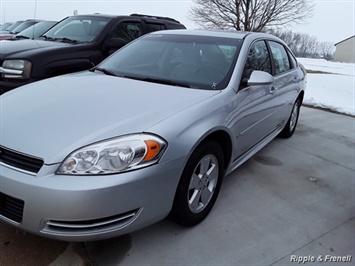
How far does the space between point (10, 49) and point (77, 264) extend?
11.5 feet

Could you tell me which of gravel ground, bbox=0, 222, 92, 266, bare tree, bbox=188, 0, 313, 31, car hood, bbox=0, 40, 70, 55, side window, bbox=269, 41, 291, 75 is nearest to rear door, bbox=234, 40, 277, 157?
side window, bbox=269, 41, 291, 75

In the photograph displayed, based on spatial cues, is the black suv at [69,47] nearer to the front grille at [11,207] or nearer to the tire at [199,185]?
the front grille at [11,207]

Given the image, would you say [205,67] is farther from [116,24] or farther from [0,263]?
[116,24]

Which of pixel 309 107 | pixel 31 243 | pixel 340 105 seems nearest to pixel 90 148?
pixel 31 243

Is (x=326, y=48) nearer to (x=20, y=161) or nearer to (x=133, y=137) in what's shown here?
(x=133, y=137)

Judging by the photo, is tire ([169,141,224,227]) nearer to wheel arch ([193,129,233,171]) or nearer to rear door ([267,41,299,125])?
wheel arch ([193,129,233,171])

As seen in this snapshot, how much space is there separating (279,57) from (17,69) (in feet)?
11.0

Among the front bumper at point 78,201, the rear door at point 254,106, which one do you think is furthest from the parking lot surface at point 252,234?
the rear door at point 254,106

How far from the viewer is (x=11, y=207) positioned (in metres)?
1.92

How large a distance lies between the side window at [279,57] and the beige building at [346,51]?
61747 mm

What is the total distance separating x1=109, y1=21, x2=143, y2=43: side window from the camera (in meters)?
5.33

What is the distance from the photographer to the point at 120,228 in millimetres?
1966

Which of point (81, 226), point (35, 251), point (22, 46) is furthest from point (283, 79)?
point (22, 46)

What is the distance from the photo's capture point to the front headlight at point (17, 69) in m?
4.10
